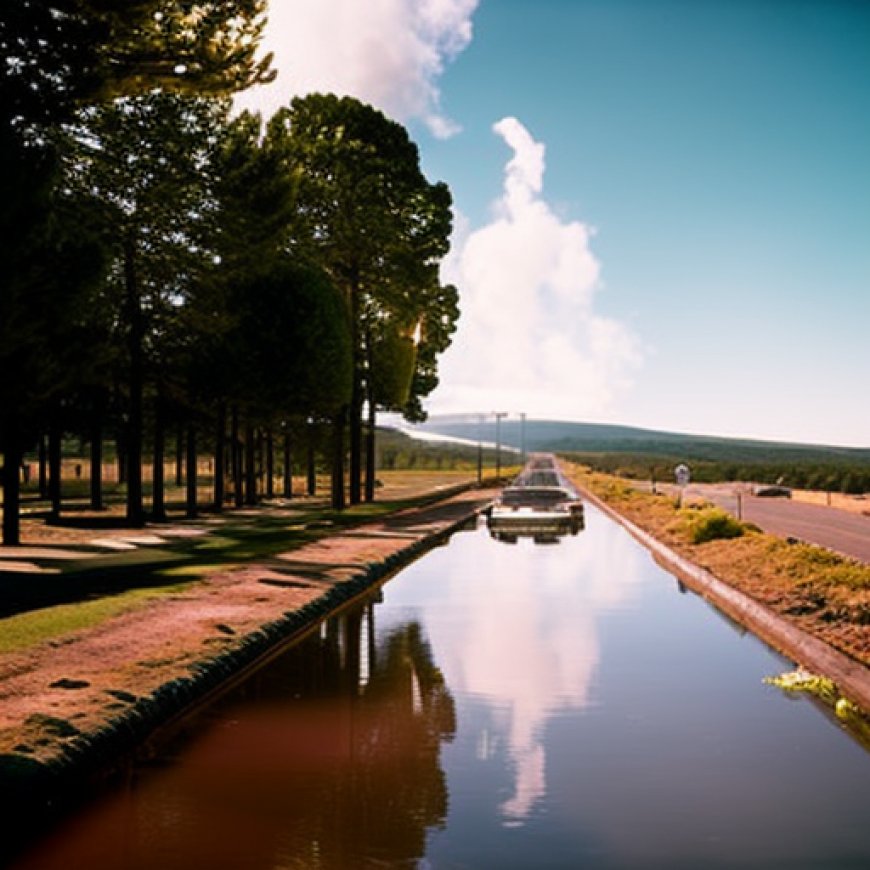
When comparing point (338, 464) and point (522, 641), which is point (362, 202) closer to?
point (338, 464)

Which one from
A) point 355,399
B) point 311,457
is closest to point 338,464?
point 355,399

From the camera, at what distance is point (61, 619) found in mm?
15789

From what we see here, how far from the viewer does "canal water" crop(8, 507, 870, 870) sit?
689 centimetres

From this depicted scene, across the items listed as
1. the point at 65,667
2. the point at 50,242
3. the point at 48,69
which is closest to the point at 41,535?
the point at 50,242

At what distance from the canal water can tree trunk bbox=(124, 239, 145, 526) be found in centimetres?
2263

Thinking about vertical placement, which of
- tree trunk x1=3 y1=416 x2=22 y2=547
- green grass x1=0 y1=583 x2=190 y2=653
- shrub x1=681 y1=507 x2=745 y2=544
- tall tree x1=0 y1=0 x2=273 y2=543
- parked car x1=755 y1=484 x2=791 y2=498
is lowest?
parked car x1=755 y1=484 x2=791 y2=498

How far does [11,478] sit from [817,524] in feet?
91.8

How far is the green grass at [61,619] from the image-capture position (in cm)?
1408

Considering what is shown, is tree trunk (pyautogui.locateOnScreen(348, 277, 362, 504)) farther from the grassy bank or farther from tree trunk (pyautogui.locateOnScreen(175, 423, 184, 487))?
the grassy bank

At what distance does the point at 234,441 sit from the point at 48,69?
35537 millimetres

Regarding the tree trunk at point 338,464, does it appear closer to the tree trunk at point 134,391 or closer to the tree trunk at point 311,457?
the tree trunk at point 311,457

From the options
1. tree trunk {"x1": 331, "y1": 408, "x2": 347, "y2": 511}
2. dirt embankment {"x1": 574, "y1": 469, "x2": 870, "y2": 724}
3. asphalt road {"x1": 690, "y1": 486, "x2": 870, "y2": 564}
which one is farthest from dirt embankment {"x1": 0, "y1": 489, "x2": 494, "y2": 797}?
tree trunk {"x1": 331, "y1": 408, "x2": 347, "y2": 511}

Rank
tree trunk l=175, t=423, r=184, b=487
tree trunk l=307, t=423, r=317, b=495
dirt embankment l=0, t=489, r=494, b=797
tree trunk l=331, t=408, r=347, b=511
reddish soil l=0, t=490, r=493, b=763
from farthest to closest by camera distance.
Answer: tree trunk l=307, t=423, r=317, b=495 < tree trunk l=175, t=423, r=184, b=487 < tree trunk l=331, t=408, r=347, b=511 < reddish soil l=0, t=490, r=493, b=763 < dirt embankment l=0, t=489, r=494, b=797

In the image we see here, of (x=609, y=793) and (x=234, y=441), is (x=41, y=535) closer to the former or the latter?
(x=234, y=441)
